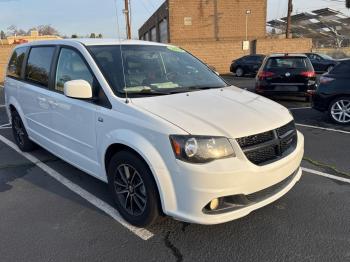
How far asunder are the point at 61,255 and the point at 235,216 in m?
1.50

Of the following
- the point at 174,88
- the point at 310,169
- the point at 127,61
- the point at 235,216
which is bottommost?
the point at 310,169

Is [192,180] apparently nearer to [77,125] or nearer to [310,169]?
[77,125]

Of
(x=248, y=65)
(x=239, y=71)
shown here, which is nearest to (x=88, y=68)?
(x=248, y=65)

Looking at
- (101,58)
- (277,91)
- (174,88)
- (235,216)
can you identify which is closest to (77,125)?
(101,58)

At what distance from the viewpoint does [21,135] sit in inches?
247

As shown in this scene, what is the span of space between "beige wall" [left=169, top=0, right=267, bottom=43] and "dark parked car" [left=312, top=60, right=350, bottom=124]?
27.8m

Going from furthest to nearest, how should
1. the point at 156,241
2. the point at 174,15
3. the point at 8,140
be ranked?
the point at 174,15 → the point at 8,140 → the point at 156,241

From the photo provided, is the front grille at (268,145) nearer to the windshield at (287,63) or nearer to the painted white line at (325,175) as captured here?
the painted white line at (325,175)

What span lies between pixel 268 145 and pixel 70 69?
98.0 inches

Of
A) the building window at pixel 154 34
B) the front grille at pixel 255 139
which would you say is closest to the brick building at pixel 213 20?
the building window at pixel 154 34

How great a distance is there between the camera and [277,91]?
1059 cm

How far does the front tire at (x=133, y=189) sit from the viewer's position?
3.36 m

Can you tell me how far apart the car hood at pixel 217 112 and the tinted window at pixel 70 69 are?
0.83 meters

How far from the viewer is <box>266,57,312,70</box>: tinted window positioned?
10569mm
